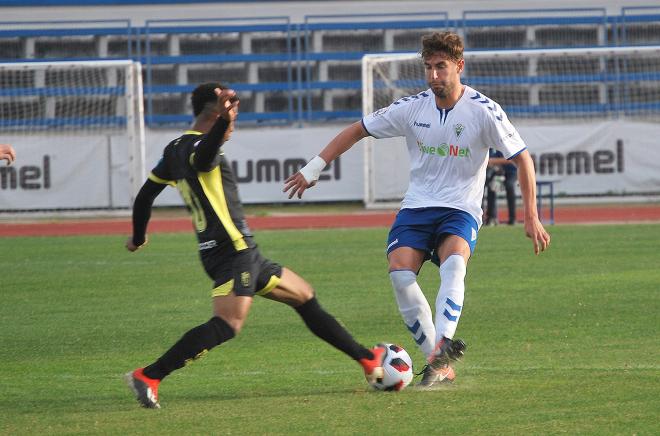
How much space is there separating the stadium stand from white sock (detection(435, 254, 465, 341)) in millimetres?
21759

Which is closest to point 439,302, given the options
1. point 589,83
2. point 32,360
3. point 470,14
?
point 32,360

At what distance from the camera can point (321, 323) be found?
283 inches

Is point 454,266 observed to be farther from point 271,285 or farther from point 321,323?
point 271,285

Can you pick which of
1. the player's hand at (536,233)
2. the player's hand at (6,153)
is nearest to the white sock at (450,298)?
the player's hand at (536,233)

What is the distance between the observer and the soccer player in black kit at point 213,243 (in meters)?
6.71

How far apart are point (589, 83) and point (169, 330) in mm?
20366

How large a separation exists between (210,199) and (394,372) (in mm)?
1499

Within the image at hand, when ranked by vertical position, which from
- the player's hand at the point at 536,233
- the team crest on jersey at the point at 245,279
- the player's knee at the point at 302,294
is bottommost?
the player's knee at the point at 302,294

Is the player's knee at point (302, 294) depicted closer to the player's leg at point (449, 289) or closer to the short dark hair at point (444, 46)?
the player's leg at point (449, 289)

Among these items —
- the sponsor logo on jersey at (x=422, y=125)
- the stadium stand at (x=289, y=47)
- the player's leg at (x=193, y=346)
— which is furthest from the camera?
the stadium stand at (x=289, y=47)

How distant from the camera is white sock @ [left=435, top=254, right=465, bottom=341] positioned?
709 cm

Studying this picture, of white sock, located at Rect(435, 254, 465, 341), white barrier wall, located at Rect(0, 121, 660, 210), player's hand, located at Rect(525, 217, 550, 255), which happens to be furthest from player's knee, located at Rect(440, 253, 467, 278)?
white barrier wall, located at Rect(0, 121, 660, 210)

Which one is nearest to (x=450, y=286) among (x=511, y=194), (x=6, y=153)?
(x=6, y=153)

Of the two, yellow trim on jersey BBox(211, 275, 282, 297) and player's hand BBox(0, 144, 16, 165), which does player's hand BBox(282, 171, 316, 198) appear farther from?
player's hand BBox(0, 144, 16, 165)
